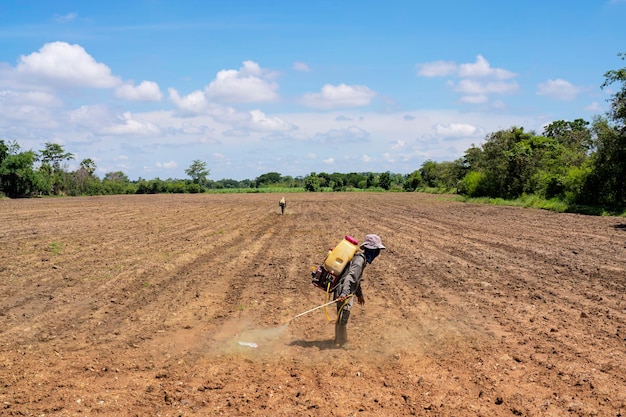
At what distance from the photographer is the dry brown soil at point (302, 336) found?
520cm

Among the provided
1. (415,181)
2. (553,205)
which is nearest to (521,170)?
(553,205)

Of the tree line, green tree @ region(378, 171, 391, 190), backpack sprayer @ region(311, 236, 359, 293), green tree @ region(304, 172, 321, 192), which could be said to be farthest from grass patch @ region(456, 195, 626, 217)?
green tree @ region(378, 171, 391, 190)

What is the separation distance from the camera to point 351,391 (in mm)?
5410

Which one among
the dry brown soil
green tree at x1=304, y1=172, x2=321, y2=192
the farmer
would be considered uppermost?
green tree at x1=304, y1=172, x2=321, y2=192

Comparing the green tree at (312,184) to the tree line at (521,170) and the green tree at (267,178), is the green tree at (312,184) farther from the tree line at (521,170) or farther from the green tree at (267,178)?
the green tree at (267,178)

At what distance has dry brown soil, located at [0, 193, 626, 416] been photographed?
5195 millimetres

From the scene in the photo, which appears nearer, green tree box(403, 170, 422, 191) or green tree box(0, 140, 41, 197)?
green tree box(0, 140, 41, 197)

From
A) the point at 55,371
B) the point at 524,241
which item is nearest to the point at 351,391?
the point at 55,371

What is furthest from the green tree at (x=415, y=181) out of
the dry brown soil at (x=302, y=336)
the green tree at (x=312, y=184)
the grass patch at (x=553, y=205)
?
the dry brown soil at (x=302, y=336)

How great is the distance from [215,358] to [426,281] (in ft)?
19.8

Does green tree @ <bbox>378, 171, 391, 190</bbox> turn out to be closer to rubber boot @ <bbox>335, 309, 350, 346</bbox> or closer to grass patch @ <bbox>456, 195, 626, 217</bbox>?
grass patch @ <bbox>456, 195, 626, 217</bbox>

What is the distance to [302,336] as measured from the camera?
736 centimetres

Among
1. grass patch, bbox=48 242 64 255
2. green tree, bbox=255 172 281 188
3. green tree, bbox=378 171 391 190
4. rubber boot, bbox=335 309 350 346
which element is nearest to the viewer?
rubber boot, bbox=335 309 350 346

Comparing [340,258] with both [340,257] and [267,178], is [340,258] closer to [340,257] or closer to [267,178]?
[340,257]
